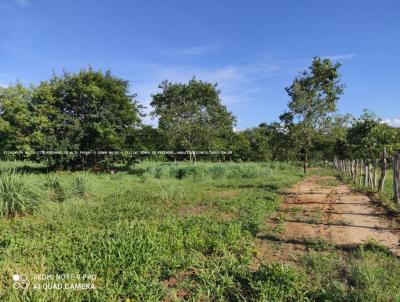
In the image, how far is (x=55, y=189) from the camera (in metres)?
10.7

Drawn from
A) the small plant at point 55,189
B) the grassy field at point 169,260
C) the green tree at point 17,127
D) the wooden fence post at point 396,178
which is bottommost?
the grassy field at point 169,260

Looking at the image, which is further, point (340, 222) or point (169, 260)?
point (340, 222)

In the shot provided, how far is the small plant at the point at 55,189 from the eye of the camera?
34.1ft

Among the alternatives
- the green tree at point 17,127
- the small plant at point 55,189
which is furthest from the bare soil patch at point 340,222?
the green tree at point 17,127

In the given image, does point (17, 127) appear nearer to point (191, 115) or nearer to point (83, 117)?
point (83, 117)

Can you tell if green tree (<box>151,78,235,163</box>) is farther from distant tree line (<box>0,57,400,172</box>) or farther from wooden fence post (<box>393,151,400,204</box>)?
wooden fence post (<box>393,151,400,204</box>)

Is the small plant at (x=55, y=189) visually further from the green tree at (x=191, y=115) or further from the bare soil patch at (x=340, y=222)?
the green tree at (x=191, y=115)

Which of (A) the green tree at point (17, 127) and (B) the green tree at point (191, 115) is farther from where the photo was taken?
(B) the green tree at point (191, 115)

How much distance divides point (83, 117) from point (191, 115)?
7.78 metres

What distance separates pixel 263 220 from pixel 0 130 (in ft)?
59.2

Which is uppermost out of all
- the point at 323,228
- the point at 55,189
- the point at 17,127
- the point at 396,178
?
the point at 17,127

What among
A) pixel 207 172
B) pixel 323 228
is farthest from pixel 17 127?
pixel 323 228

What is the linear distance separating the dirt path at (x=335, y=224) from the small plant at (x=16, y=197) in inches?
244

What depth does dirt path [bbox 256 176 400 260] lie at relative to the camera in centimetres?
596
